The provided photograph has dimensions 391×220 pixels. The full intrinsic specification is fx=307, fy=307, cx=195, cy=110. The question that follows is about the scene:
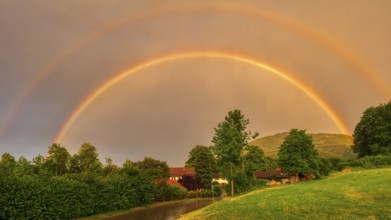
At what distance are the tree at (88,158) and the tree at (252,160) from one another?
44457 millimetres

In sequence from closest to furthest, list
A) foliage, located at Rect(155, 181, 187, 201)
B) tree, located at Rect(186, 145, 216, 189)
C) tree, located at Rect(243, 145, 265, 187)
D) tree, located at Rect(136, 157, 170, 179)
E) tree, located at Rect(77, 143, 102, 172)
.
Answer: tree, located at Rect(243, 145, 265, 187) → foliage, located at Rect(155, 181, 187, 201) → tree, located at Rect(136, 157, 170, 179) → tree, located at Rect(77, 143, 102, 172) → tree, located at Rect(186, 145, 216, 189)

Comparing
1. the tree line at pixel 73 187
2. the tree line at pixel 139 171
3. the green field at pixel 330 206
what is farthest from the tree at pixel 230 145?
the green field at pixel 330 206

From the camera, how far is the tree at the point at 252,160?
6393 centimetres

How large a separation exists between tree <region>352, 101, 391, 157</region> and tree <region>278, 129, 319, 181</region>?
30350mm

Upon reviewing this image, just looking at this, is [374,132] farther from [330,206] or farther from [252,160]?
[330,206]

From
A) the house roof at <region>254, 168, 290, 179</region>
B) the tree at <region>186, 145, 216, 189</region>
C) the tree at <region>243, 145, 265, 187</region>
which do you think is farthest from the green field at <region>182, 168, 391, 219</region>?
the house roof at <region>254, 168, 290, 179</region>

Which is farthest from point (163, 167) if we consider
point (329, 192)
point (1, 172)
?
point (329, 192)

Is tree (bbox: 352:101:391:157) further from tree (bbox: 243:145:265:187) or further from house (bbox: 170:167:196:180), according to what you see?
house (bbox: 170:167:196:180)

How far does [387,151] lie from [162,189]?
5810cm

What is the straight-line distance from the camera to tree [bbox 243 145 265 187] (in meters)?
63.9

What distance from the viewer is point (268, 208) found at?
81.8ft

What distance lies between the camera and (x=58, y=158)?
83000 mm

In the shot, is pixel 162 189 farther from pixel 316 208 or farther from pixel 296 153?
pixel 316 208

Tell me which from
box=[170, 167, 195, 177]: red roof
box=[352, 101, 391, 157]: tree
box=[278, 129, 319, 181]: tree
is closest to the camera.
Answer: box=[278, 129, 319, 181]: tree
